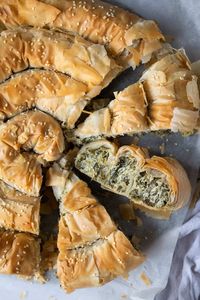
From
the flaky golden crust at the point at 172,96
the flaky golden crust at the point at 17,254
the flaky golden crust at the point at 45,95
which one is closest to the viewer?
the flaky golden crust at the point at 172,96

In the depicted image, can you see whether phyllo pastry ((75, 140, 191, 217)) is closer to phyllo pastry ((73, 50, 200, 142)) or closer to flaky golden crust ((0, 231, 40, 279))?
phyllo pastry ((73, 50, 200, 142))

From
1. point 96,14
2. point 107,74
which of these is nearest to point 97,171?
point 107,74

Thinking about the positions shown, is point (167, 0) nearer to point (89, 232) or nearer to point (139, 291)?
point (89, 232)

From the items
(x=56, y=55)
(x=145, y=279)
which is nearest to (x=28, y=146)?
(x=56, y=55)

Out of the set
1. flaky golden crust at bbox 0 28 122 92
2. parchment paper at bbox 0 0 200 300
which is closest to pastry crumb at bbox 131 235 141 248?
parchment paper at bbox 0 0 200 300

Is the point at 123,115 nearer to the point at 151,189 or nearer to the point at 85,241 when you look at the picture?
the point at 151,189

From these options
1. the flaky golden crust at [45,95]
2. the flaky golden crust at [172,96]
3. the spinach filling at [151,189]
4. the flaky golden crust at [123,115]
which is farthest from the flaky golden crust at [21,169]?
the flaky golden crust at [172,96]

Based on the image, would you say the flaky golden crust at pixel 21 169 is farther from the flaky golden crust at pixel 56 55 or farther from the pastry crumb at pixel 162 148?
the pastry crumb at pixel 162 148
